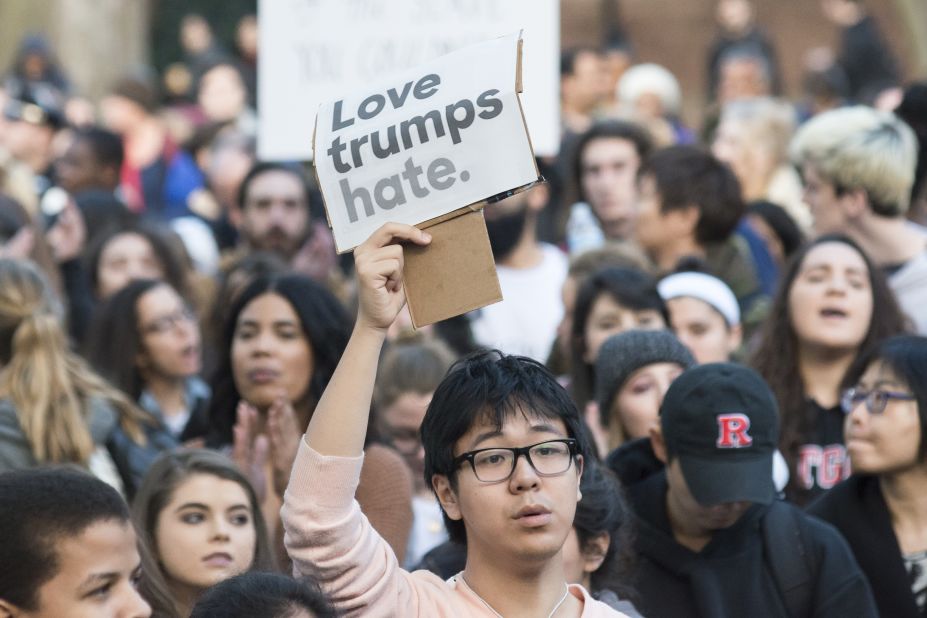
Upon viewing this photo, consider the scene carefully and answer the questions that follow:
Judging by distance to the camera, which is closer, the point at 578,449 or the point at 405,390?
the point at 578,449

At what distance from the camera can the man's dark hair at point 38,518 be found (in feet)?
12.9

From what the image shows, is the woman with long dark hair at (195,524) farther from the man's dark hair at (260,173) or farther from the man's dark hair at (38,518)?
the man's dark hair at (260,173)

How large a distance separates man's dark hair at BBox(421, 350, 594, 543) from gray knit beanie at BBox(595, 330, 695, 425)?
187 centimetres

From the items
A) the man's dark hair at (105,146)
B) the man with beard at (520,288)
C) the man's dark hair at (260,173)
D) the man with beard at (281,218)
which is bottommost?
the man with beard at (520,288)

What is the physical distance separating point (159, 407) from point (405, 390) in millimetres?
1265

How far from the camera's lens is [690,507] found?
490 centimetres

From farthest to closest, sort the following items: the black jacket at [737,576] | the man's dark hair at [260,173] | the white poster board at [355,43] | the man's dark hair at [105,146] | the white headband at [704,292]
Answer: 1. the man's dark hair at [105,146]
2. the man's dark hair at [260,173]
3. the white poster board at [355,43]
4. the white headband at [704,292]
5. the black jacket at [737,576]

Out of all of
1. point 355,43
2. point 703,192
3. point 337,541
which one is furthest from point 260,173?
point 337,541

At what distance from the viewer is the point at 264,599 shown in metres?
3.65

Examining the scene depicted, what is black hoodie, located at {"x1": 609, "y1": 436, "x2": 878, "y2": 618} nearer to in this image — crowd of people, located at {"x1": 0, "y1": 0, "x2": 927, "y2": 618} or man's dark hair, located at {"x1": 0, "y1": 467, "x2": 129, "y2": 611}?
crowd of people, located at {"x1": 0, "y1": 0, "x2": 927, "y2": 618}

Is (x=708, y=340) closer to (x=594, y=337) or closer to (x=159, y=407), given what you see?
(x=594, y=337)

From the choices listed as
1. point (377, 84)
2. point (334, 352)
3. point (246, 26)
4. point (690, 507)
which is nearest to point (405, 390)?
point (334, 352)

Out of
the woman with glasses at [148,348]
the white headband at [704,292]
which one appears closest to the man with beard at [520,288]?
the white headband at [704,292]

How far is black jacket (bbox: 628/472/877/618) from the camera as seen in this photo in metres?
4.73
